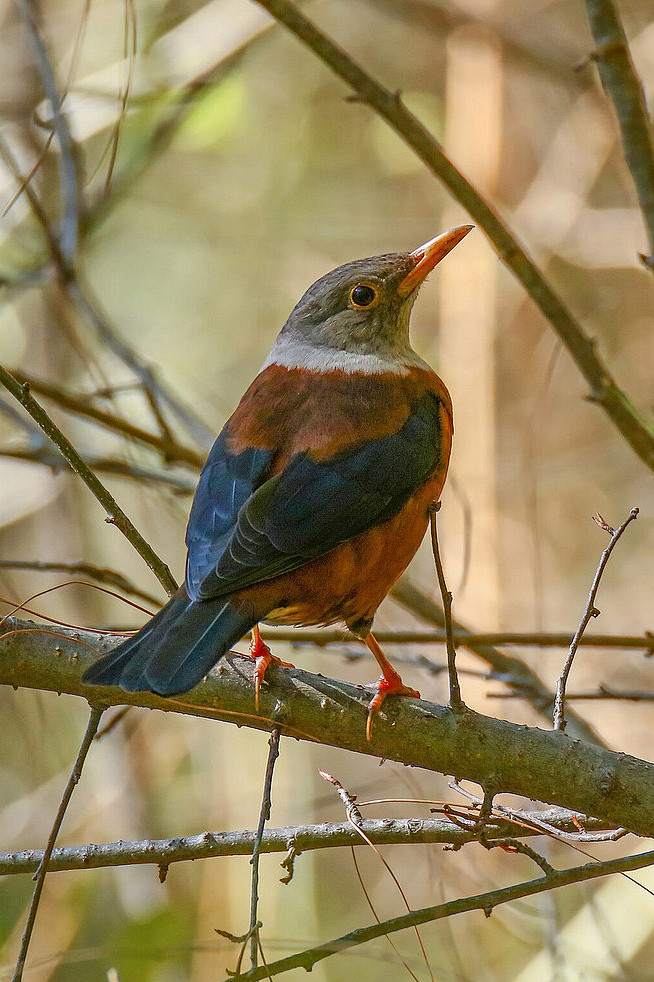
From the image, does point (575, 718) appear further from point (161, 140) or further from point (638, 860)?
point (161, 140)

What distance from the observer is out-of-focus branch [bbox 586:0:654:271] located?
356 cm

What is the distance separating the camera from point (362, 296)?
4715 millimetres

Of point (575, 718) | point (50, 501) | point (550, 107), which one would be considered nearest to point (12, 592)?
point (50, 501)

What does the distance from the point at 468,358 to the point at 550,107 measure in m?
2.13

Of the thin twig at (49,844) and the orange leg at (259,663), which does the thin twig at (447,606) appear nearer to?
the orange leg at (259,663)

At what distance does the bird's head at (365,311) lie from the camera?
4621 mm

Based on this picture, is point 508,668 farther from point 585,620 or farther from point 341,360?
point 585,620

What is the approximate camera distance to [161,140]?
578cm

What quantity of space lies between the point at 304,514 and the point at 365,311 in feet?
4.70

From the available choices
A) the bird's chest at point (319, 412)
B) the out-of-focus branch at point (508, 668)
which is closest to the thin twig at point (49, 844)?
the bird's chest at point (319, 412)

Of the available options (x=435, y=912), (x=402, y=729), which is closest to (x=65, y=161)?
(x=402, y=729)

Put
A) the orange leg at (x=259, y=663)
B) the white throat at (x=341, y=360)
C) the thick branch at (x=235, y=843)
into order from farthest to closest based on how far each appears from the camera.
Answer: the white throat at (x=341, y=360) < the orange leg at (x=259, y=663) < the thick branch at (x=235, y=843)

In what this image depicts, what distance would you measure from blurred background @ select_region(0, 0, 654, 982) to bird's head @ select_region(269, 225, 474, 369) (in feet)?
2.31

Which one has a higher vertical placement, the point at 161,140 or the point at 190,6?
the point at 190,6
